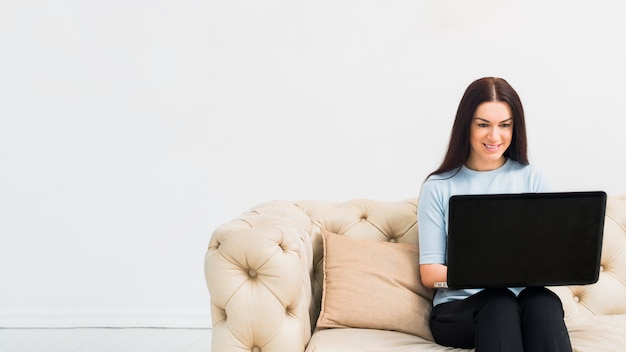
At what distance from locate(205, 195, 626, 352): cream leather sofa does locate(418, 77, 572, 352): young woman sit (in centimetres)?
9

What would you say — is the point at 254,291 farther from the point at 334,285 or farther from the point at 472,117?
the point at 472,117

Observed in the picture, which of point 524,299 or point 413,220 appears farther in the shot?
point 413,220

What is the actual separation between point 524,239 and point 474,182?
0.49m

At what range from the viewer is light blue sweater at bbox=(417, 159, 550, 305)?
2137 millimetres

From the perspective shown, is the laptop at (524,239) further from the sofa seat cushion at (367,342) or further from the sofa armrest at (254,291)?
the sofa armrest at (254,291)

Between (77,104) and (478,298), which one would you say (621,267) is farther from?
(77,104)

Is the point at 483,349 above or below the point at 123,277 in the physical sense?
above

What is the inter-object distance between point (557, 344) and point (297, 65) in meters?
1.90

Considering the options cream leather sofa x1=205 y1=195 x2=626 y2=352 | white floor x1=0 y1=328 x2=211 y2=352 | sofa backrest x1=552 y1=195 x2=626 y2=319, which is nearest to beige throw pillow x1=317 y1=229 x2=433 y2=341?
cream leather sofa x1=205 y1=195 x2=626 y2=352

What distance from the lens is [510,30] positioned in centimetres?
313

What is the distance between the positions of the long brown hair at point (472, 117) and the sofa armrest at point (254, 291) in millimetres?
610

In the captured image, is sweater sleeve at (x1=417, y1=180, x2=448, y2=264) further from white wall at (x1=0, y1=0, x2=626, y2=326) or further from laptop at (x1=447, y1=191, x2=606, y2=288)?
white wall at (x1=0, y1=0, x2=626, y2=326)

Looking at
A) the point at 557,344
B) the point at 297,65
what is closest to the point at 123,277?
the point at 297,65

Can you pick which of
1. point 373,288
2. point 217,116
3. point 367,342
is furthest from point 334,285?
point 217,116
